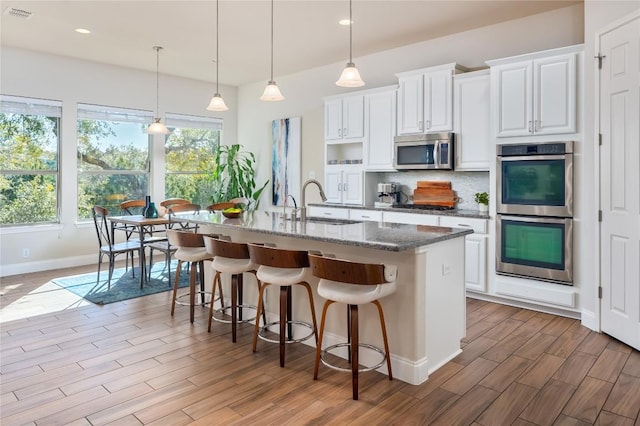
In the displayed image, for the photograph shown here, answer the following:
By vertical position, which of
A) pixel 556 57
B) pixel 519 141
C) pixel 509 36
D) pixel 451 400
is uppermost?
pixel 509 36

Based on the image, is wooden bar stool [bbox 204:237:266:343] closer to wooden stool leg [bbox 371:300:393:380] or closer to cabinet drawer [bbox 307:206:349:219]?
wooden stool leg [bbox 371:300:393:380]

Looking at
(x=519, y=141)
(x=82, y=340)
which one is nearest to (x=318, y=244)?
(x=82, y=340)

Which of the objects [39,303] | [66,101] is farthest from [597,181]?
[66,101]

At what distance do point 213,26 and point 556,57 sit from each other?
3585 millimetres

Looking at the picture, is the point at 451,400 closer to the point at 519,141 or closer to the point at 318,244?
the point at 318,244

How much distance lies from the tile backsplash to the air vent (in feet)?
15.1

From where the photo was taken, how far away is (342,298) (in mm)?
2588

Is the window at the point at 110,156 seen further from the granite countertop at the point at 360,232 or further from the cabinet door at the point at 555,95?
the cabinet door at the point at 555,95

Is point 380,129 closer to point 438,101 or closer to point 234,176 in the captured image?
point 438,101

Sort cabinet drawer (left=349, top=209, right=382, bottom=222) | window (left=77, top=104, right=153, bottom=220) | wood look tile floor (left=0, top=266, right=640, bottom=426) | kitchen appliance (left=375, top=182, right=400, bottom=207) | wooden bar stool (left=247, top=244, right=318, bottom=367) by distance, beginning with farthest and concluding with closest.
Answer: window (left=77, top=104, right=153, bottom=220), kitchen appliance (left=375, top=182, right=400, bottom=207), cabinet drawer (left=349, top=209, right=382, bottom=222), wooden bar stool (left=247, top=244, right=318, bottom=367), wood look tile floor (left=0, top=266, right=640, bottom=426)

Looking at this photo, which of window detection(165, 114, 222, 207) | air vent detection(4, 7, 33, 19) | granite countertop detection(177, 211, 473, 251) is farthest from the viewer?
window detection(165, 114, 222, 207)

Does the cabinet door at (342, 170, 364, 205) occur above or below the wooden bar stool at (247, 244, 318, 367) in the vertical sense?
above

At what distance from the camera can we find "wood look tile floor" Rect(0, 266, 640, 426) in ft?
7.83

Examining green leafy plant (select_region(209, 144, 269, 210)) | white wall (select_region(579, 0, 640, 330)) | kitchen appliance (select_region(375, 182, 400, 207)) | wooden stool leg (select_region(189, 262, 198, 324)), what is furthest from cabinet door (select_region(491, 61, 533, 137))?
green leafy plant (select_region(209, 144, 269, 210))
